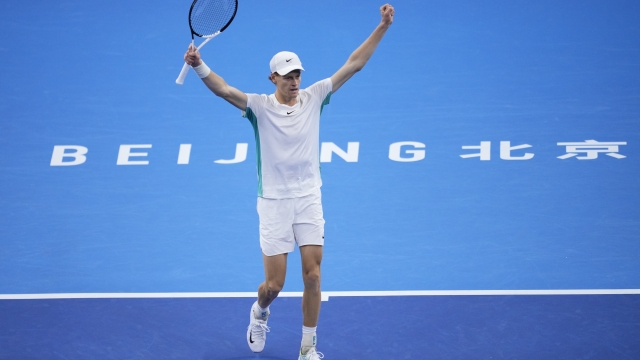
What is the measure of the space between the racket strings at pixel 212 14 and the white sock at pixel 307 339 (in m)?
2.30

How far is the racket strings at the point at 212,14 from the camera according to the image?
7.14 meters

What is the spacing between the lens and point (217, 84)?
6531mm

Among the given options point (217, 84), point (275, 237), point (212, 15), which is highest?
point (212, 15)

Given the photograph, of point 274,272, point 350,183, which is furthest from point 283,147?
point 350,183

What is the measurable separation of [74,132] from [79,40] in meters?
2.19

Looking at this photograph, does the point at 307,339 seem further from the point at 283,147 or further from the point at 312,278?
the point at 283,147

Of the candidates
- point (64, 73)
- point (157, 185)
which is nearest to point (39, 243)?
point (157, 185)

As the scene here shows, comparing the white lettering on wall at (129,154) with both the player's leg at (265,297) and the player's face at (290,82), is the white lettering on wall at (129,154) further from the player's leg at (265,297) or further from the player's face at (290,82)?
the player's face at (290,82)

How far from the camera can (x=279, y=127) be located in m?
6.74

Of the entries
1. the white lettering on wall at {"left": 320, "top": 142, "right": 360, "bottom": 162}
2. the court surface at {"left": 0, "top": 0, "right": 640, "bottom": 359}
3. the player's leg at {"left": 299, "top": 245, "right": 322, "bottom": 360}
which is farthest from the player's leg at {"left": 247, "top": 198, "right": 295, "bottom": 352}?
the white lettering on wall at {"left": 320, "top": 142, "right": 360, "bottom": 162}

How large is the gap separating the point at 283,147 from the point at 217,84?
0.65 meters

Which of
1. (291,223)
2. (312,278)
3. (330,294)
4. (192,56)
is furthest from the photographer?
(330,294)

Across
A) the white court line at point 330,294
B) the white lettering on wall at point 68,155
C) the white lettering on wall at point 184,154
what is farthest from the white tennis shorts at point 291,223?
the white lettering on wall at point 68,155

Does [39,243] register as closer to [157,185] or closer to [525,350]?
[157,185]
